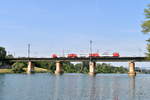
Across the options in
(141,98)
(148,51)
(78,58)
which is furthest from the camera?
(78,58)

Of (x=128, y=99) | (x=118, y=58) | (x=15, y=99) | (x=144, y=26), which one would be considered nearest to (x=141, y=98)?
Answer: (x=128, y=99)

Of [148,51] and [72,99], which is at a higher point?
[148,51]

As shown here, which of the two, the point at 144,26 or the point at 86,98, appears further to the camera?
the point at 86,98

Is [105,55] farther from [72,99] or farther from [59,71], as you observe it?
[72,99]

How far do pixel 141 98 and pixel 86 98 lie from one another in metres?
8.83

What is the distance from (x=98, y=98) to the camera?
44.5m

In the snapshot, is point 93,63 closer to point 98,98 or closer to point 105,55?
point 105,55

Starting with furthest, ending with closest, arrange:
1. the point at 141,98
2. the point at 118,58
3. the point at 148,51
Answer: the point at 118,58 < the point at 141,98 < the point at 148,51

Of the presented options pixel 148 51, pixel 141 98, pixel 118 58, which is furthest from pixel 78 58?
pixel 148 51

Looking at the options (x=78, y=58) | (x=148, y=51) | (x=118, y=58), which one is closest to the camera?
(x=148, y=51)

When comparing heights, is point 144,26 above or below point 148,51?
above

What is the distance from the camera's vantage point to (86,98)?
44.2 m

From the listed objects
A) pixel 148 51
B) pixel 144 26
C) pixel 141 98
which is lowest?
pixel 141 98

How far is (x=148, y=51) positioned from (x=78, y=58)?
146267 mm
